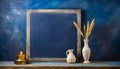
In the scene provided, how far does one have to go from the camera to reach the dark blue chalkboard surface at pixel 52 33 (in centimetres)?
354

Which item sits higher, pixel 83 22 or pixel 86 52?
pixel 83 22

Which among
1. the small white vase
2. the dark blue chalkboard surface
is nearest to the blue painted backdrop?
the dark blue chalkboard surface

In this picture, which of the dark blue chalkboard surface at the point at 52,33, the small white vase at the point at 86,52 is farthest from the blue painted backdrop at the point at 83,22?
the small white vase at the point at 86,52

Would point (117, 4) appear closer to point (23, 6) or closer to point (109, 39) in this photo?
point (109, 39)

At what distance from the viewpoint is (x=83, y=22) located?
11.8ft

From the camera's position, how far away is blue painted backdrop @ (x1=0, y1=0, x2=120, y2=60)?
140 inches

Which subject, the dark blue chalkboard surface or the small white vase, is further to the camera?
the dark blue chalkboard surface

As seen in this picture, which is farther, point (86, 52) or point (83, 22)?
point (83, 22)

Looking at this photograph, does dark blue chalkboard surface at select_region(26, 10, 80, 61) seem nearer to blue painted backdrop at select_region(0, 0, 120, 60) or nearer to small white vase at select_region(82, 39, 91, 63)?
blue painted backdrop at select_region(0, 0, 120, 60)

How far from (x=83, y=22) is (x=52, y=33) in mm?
475

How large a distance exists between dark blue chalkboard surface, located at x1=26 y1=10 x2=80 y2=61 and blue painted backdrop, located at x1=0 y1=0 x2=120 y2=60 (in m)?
0.09

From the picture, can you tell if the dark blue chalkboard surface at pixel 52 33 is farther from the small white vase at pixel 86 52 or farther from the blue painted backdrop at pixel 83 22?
the small white vase at pixel 86 52

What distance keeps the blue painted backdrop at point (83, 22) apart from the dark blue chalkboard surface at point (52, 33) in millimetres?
94

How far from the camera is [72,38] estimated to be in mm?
3541
